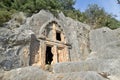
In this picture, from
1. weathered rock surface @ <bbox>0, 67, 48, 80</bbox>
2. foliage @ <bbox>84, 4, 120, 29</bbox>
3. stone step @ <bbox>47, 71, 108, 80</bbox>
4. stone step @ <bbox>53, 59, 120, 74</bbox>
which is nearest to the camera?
stone step @ <bbox>47, 71, 108, 80</bbox>

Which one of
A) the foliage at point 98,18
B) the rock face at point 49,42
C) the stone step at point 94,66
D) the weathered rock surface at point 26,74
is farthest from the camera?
the foliage at point 98,18

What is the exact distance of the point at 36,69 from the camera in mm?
6191

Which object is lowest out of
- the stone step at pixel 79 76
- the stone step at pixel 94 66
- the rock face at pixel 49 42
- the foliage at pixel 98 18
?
the stone step at pixel 79 76

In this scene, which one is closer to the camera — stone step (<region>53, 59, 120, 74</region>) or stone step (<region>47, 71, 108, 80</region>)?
stone step (<region>47, 71, 108, 80</region>)

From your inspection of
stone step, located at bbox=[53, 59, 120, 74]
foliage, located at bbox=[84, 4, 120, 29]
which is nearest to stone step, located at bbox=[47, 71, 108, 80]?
stone step, located at bbox=[53, 59, 120, 74]

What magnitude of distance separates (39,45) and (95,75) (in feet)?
37.2

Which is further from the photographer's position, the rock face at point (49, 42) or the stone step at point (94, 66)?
the rock face at point (49, 42)

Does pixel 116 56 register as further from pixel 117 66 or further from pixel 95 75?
pixel 95 75

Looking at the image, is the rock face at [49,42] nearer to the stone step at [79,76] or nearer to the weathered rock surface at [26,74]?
the weathered rock surface at [26,74]

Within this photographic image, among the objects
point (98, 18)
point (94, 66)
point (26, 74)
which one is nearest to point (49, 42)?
point (98, 18)

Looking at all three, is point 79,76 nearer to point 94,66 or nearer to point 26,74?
point 26,74

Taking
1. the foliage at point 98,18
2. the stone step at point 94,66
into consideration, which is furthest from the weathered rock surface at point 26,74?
the foliage at point 98,18

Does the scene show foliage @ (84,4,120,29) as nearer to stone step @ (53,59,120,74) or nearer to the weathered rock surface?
stone step @ (53,59,120,74)

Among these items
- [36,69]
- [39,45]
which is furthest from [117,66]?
[39,45]
